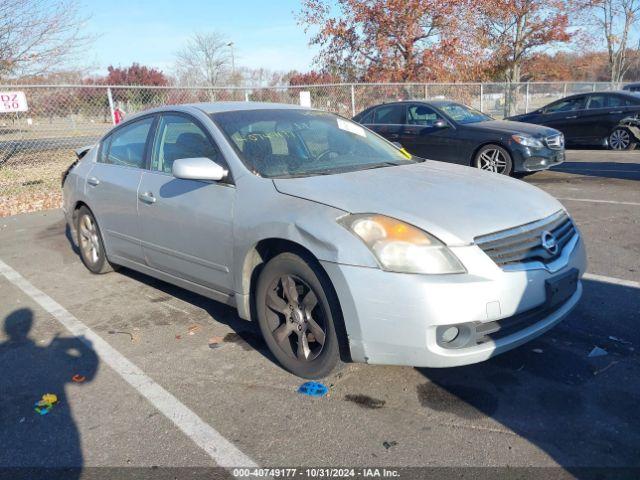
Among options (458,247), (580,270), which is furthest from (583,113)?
(458,247)

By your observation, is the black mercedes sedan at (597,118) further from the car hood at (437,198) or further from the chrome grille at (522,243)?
the chrome grille at (522,243)

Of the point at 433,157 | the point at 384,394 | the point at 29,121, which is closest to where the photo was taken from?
the point at 384,394

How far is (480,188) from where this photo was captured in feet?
11.0

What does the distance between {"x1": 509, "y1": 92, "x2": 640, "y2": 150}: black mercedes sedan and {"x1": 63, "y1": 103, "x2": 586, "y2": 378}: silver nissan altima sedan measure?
1083 centimetres

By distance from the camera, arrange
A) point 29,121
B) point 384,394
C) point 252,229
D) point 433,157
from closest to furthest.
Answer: point 384,394
point 252,229
point 433,157
point 29,121

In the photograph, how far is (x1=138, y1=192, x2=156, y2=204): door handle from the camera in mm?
4078

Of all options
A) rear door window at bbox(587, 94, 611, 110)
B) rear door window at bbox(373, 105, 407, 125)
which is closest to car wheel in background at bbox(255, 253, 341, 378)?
rear door window at bbox(373, 105, 407, 125)

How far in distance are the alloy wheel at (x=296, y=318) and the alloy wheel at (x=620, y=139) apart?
12582 millimetres

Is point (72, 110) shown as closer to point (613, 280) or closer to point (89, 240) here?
point (89, 240)

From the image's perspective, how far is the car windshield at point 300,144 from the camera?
3590 mm

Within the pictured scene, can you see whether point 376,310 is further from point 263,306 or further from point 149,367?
point 149,367

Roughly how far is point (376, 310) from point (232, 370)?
1153 mm

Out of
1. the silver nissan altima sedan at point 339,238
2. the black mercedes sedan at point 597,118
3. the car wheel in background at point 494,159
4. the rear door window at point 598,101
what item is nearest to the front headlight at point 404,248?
the silver nissan altima sedan at point 339,238

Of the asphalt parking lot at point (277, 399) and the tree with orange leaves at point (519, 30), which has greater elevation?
the tree with orange leaves at point (519, 30)
